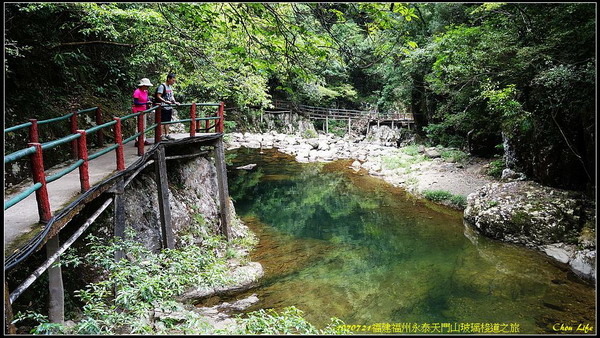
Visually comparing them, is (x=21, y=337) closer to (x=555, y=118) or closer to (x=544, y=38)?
(x=544, y=38)

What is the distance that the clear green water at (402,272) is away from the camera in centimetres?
701

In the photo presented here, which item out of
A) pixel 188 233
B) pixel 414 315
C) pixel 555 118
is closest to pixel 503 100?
pixel 555 118

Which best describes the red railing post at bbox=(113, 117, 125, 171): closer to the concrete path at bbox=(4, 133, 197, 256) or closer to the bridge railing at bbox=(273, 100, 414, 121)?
the concrete path at bbox=(4, 133, 197, 256)

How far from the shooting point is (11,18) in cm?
686

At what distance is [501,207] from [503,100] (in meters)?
3.21

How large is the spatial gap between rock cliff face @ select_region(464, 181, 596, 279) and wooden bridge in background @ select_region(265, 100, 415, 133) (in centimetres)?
2111

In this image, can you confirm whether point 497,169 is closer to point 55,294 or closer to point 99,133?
point 99,133

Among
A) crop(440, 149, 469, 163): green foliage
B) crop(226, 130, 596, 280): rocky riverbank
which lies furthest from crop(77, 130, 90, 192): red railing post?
crop(440, 149, 469, 163): green foliage

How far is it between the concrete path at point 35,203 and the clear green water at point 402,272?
3.74 m

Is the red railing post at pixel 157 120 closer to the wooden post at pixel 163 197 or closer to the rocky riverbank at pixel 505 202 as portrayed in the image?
the wooden post at pixel 163 197

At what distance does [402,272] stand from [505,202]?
436 cm

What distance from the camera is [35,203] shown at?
4738 millimetres

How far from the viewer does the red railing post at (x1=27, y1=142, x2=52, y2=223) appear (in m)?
3.70

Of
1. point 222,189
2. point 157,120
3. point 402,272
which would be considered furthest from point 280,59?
point 402,272
